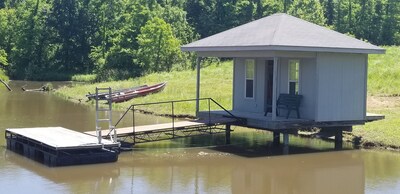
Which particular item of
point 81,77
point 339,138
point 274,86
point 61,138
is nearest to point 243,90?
point 274,86

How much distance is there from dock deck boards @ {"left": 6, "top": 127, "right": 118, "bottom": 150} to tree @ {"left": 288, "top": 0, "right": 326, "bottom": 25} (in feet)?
167

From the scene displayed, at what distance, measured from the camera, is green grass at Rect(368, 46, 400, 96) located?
103 feet

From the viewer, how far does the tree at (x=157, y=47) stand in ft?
185

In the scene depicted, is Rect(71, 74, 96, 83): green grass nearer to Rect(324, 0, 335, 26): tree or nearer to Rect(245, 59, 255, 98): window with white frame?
Rect(324, 0, 335, 26): tree

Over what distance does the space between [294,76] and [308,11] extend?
5195 centimetres

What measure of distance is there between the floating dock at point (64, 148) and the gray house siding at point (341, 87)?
275 inches

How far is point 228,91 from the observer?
33906 millimetres

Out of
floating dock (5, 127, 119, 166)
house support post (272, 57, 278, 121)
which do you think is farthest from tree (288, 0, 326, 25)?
floating dock (5, 127, 119, 166)

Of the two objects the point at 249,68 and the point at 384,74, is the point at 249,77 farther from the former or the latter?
the point at 384,74

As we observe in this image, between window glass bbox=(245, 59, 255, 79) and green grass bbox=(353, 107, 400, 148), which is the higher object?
window glass bbox=(245, 59, 255, 79)

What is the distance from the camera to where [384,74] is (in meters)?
34.9

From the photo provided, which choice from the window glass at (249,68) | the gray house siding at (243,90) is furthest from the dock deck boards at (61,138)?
the window glass at (249,68)

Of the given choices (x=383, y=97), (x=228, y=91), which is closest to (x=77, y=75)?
(x=228, y=91)

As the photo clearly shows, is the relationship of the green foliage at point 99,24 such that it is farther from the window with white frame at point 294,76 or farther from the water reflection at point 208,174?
the water reflection at point 208,174
